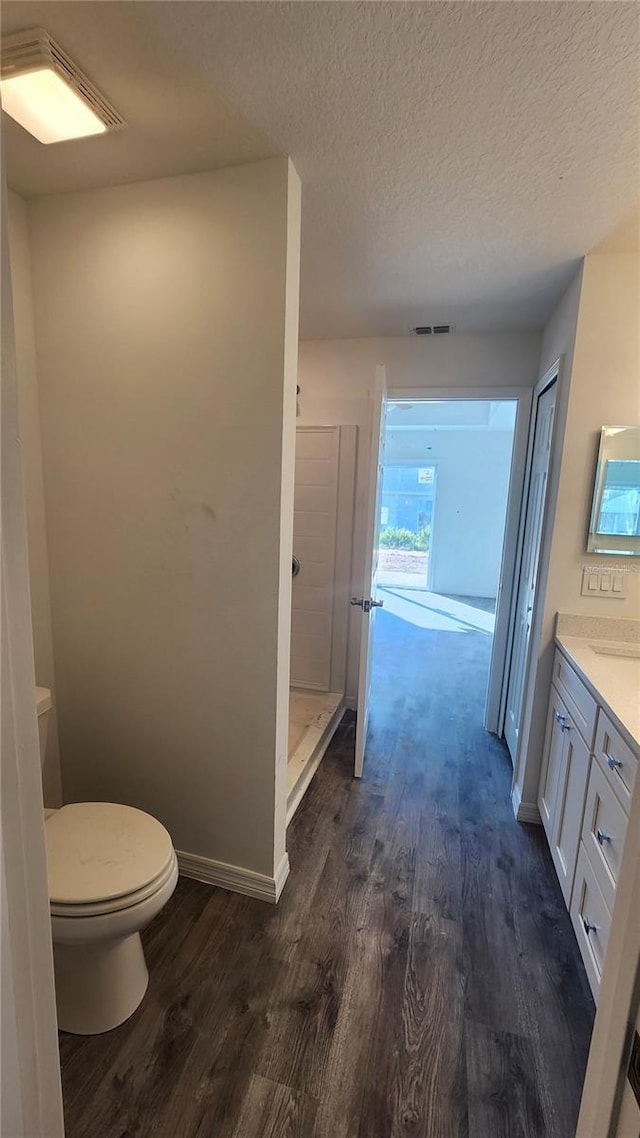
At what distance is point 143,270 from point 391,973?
2.47m

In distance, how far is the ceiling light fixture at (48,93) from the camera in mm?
1127

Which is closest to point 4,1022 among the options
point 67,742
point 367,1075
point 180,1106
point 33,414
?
point 180,1106

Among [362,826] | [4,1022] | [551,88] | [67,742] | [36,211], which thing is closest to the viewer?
[4,1022]

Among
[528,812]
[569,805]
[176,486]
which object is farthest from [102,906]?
[528,812]

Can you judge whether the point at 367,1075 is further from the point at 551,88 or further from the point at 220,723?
the point at 551,88

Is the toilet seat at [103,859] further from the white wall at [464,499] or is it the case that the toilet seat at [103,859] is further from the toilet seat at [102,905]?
the white wall at [464,499]

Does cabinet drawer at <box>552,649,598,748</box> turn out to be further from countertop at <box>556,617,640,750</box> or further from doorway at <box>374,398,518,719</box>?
doorway at <box>374,398,518,719</box>

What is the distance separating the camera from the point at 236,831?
183 cm

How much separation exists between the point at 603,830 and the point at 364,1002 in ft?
2.95

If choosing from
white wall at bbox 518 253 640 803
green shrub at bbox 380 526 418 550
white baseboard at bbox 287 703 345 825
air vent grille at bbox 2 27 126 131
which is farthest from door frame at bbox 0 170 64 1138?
green shrub at bbox 380 526 418 550

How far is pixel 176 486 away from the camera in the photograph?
171 centimetres

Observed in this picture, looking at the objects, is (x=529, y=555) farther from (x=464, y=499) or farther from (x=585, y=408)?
(x=464, y=499)

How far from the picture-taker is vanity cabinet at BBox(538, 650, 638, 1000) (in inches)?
54.7

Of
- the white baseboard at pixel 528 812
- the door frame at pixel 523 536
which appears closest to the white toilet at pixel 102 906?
the white baseboard at pixel 528 812
